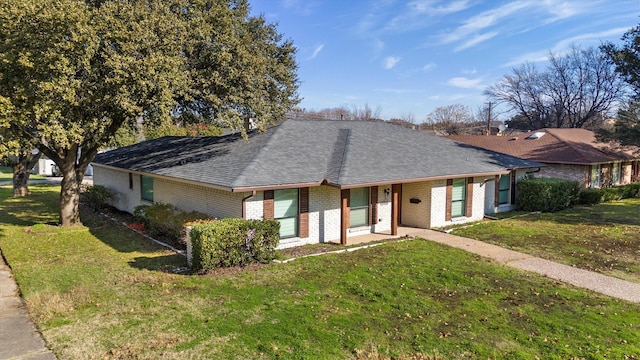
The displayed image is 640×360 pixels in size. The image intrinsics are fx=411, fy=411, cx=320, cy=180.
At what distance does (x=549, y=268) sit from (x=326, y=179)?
6.80m

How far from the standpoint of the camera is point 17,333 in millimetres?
7168

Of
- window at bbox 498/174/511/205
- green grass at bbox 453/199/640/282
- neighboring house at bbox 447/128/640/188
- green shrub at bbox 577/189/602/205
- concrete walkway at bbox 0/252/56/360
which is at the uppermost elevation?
neighboring house at bbox 447/128/640/188

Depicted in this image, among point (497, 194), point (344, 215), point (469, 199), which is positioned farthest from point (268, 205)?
point (497, 194)

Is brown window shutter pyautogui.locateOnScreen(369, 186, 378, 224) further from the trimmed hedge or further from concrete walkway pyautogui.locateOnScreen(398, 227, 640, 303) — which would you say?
the trimmed hedge

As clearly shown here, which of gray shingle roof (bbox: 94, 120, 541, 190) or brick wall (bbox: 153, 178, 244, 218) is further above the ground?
gray shingle roof (bbox: 94, 120, 541, 190)

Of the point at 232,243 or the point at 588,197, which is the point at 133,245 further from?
the point at 588,197

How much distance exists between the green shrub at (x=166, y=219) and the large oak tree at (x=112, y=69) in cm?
312

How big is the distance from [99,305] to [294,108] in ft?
45.7

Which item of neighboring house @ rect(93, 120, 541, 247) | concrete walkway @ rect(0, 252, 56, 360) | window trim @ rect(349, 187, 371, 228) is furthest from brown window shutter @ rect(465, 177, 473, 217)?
concrete walkway @ rect(0, 252, 56, 360)

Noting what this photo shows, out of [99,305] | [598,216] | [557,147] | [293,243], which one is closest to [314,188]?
[293,243]

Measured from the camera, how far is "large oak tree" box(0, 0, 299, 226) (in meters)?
11.5

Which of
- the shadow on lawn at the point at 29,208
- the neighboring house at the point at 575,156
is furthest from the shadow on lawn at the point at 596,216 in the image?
the shadow on lawn at the point at 29,208

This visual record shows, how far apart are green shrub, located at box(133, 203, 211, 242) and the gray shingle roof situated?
1.25 meters

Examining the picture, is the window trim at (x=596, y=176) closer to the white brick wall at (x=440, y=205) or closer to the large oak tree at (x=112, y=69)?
the white brick wall at (x=440, y=205)
